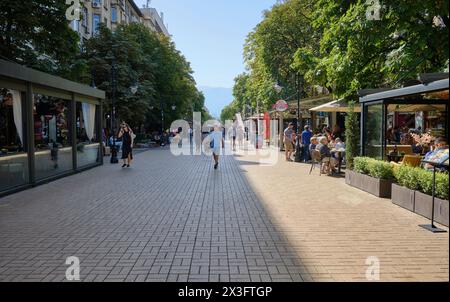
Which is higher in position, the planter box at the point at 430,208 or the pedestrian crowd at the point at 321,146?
the pedestrian crowd at the point at 321,146

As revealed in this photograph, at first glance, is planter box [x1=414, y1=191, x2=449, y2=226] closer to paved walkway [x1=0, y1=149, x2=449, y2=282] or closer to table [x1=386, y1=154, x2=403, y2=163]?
paved walkway [x1=0, y1=149, x2=449, y2=282]

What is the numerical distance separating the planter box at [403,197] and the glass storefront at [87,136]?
11673mm

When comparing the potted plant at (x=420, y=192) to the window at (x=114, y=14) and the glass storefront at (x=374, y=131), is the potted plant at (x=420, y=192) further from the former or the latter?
the window at (x=114, y=14)

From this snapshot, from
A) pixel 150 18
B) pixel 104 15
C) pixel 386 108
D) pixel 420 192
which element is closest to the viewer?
pixel 420 192

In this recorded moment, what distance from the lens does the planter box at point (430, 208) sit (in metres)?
7.33

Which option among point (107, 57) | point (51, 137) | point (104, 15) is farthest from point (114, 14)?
point (51, 137)

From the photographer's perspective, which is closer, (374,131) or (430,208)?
(430,208)

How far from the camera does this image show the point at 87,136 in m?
18.3

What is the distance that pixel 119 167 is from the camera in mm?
18609

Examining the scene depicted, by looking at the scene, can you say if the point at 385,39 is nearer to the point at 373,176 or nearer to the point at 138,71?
the point at 373,176

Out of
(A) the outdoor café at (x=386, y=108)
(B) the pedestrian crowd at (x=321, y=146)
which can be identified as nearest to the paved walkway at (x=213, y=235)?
(A) the outdoor café at (x=386, y=108)

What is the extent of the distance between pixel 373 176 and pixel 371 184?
0.21 meters

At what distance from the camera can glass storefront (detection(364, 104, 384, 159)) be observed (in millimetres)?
11484

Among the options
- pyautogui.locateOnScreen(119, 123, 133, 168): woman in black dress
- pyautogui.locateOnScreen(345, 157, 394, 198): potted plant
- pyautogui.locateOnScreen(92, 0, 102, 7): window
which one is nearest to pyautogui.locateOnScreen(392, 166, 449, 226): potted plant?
pyautogui.locateOnScreen(345, 157, 394, 198): potted plant
